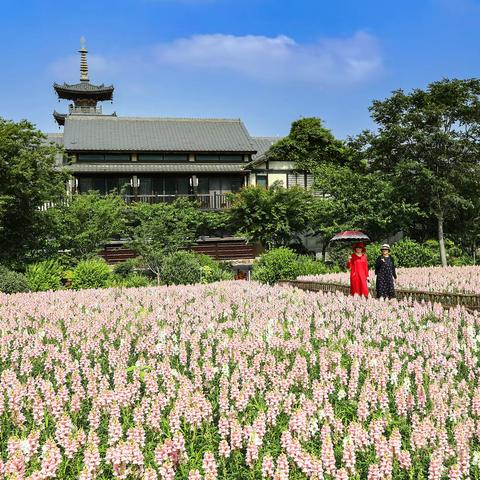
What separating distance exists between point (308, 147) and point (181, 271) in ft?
73.0

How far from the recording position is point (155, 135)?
128ft

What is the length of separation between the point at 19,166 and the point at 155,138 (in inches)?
771

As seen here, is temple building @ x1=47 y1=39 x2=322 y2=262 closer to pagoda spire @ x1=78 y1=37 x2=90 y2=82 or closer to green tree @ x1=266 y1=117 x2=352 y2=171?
green tree @ x1=266 y1=117 x2=352 y2=171

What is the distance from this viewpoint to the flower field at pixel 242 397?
341cm

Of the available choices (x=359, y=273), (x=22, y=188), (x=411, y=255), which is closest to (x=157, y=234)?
(x=22, y=188)

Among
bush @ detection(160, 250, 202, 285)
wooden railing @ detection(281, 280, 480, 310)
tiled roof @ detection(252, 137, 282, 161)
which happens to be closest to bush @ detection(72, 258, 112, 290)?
bush @ detection(160, 250, 202, 285)

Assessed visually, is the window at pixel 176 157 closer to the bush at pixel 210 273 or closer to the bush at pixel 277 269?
the bush at pixel 210 273

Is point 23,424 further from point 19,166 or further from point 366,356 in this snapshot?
point 19,166

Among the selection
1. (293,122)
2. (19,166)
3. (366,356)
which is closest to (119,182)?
(293,122)

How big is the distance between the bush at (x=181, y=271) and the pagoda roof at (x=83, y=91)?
38.2 metres

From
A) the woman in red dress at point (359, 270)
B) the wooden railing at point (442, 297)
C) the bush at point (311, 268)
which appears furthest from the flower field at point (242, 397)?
the bush at point (311, 268)

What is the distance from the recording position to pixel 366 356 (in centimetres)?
566

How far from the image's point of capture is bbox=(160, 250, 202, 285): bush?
18.9m

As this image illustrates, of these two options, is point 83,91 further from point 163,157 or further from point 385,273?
point 385,273
